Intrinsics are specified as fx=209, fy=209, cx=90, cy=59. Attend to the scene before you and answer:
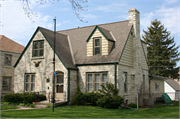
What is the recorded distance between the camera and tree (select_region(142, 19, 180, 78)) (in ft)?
154

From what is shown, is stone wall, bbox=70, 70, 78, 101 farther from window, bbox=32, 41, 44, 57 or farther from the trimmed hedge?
window, bbox=32, 41, 44, 57

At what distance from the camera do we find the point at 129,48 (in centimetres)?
2098

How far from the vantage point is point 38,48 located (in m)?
21.7

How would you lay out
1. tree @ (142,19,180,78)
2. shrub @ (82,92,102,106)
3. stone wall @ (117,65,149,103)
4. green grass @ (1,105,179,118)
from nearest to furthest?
1. green grass @ (1,105,179,118)
2. shrub @ (82,92,102,106)
3. stone wall @ (117,65,149,103)
4. tree @ (142,19,180,78)

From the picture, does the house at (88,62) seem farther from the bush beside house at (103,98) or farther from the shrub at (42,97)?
the bush beside house at (103,98)

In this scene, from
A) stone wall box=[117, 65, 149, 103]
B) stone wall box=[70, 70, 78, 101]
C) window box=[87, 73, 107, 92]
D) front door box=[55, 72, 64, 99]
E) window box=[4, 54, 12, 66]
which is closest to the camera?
stone wall box=[117, 65, 149, 103]

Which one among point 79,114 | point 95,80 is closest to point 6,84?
point 95,80

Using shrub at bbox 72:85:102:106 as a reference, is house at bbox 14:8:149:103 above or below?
above

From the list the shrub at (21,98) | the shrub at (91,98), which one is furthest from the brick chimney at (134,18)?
the shrub at (21,98)

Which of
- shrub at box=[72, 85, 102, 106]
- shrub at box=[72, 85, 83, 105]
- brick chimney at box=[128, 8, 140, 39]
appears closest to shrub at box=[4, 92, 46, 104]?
shrub at box=[72, 85, 83, 105]

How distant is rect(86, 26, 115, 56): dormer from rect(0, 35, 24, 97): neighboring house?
1202 centimetres

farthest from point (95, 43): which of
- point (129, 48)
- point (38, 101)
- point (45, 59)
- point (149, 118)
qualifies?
point (149, 118)

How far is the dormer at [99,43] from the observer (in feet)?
65.8

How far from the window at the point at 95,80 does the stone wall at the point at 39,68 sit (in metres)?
2.28
